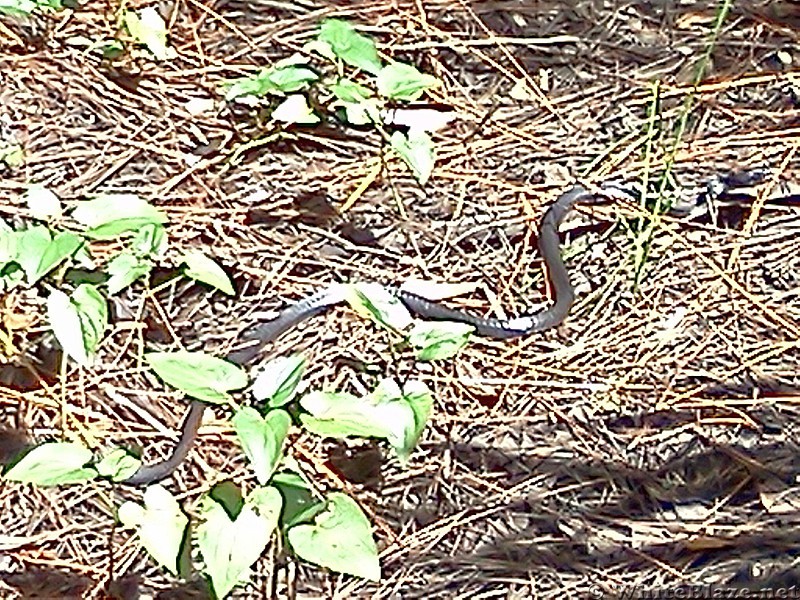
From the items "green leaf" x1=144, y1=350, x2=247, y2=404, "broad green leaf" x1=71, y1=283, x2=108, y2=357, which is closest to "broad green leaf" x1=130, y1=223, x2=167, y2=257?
"broad green leaf" x1=71, y1=283, x2=108, y2=357

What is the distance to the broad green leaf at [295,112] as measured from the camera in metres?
2.10

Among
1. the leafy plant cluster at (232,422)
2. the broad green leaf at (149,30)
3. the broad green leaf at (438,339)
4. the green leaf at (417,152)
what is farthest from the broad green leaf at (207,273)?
the broad green leaf at (149,30)

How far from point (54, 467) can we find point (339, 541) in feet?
1.27

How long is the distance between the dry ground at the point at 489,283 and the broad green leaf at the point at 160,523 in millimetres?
259

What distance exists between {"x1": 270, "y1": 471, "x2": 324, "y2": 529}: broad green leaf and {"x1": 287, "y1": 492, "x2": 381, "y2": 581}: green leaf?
1 centimetres

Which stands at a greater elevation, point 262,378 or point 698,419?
point 262,378

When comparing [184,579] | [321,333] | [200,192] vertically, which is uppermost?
[200,192]

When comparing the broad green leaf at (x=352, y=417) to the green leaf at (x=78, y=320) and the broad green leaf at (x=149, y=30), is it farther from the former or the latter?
the broad green leaf at (x=149, y=30)

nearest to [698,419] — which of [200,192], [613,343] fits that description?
[613,343]

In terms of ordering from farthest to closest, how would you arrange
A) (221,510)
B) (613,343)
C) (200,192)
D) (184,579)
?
(200,192), (613,343), (184,579), (221,510)

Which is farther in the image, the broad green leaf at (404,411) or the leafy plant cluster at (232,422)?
the broad green leaf at (404,411)

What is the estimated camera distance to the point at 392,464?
1.83 meters

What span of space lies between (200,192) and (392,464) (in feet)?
2.07

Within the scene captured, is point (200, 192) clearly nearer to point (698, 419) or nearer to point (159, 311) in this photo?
point (159, 311)
